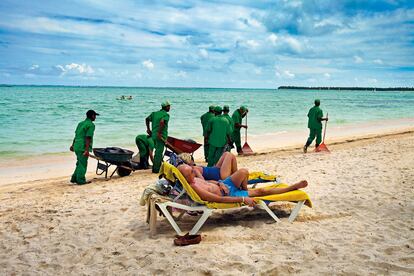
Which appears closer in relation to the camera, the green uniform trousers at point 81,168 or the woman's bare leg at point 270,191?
the woman's bare leg at point 270,191

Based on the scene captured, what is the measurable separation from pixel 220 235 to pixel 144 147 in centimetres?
512

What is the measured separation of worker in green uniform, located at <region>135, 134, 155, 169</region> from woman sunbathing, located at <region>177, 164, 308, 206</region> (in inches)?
166

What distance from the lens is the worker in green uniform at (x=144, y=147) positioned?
Result: 952 cm

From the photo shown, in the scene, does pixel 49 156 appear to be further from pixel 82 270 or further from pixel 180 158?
pixel 82 270

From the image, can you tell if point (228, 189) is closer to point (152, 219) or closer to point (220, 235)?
point (220, 235)

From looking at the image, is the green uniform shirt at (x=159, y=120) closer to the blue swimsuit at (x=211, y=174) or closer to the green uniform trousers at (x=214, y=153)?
the green uniform trousers at (x=214, y=153)

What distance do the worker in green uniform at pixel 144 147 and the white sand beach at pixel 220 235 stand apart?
191 cm

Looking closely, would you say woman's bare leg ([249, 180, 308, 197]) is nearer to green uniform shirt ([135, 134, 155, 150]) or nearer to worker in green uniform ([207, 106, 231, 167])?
worker in green uniform ([207, 106, 231, 167])

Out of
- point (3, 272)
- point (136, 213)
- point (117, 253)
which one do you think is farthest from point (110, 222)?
point (3, 272)

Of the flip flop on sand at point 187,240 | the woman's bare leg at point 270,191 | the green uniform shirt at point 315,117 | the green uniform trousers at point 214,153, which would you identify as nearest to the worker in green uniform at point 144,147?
the green uniform trousers at point 214,153

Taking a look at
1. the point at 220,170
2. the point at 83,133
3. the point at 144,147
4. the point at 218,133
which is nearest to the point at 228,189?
the point at 220,170

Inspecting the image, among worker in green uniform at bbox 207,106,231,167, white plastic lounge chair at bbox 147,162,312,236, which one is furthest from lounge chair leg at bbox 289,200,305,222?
worker in green uniform at bbox 207,106,231,167

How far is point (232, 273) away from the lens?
3.93m

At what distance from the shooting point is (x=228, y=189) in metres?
5.37
